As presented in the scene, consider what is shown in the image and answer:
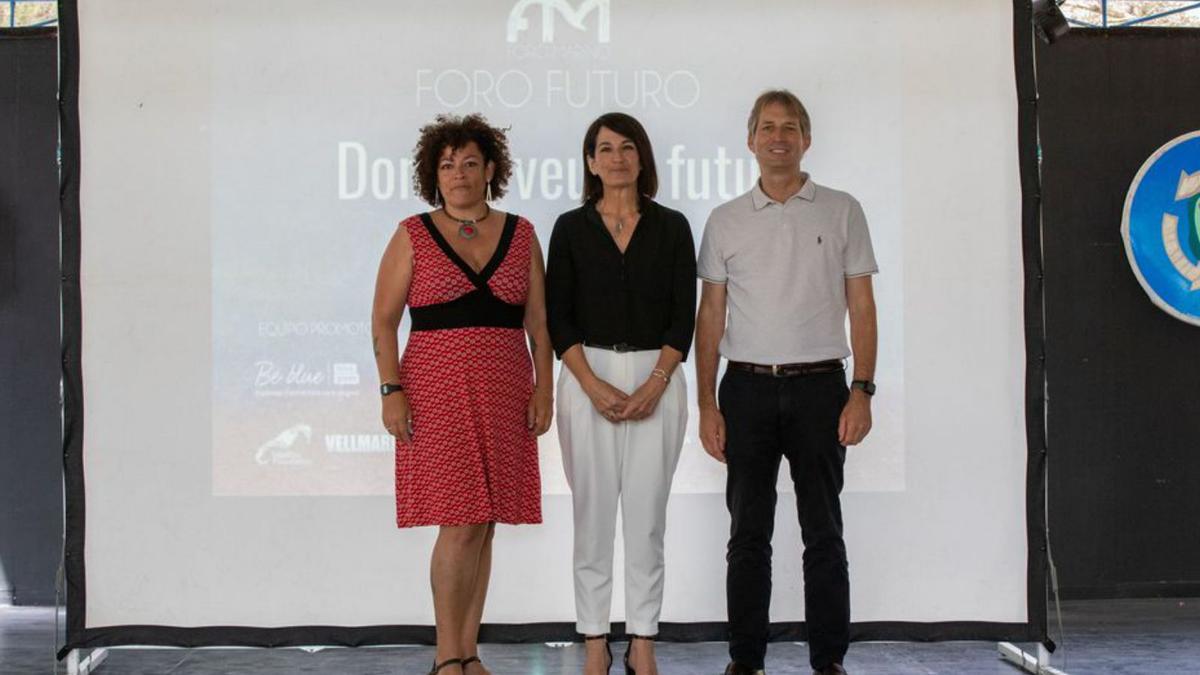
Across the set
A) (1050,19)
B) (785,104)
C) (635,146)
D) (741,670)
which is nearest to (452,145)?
(635,146)

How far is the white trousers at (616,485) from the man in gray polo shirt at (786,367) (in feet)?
0.52

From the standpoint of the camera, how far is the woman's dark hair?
10.00ft

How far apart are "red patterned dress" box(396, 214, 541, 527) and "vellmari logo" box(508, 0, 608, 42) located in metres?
0.98

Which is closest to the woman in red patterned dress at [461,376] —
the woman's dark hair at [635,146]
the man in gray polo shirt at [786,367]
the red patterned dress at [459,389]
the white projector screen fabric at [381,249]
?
the red patterned dress at [459,389]

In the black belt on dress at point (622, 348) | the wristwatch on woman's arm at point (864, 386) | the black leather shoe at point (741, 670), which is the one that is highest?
the black belt on dress at point (622, 348)

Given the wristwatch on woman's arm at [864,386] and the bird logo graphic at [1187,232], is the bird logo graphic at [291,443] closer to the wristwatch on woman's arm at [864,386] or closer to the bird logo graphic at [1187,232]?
the wristwatch on woman's arm at [864,386]

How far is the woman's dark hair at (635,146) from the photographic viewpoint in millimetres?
3047

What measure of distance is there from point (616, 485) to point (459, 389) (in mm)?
459

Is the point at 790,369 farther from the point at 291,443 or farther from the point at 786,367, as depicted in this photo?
the point at 291,443

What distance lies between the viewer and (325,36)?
12.3 ft

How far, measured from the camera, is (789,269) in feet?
10.1

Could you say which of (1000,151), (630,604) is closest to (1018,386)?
(1000,151)

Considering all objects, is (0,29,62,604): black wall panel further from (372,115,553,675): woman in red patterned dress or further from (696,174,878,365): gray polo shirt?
(696,174,878,365): gray polo shirt

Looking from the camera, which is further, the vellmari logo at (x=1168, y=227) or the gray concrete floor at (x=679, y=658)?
the vellmari logo at (x=1168, y=227)
